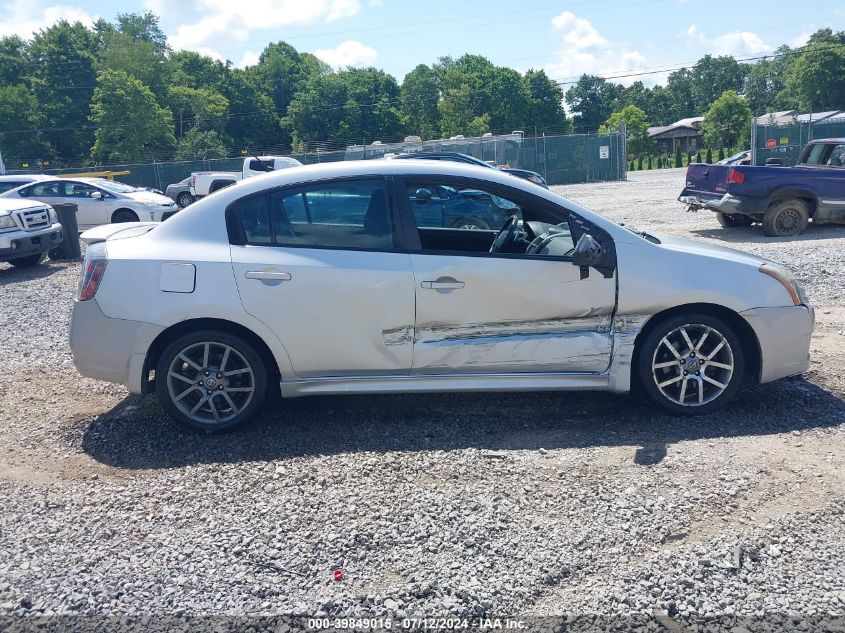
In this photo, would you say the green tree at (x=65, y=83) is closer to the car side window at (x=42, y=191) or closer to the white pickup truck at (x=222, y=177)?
the white pickup truck at (x=222, y=177)

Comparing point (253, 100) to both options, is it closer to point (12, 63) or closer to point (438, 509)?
point (12, 63)

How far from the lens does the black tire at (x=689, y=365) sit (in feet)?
15.7

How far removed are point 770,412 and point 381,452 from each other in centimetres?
264

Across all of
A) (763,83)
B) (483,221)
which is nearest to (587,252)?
(483,221)

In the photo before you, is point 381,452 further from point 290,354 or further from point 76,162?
point 76,162

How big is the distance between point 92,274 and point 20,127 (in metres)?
76.0

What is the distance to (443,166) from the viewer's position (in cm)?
495

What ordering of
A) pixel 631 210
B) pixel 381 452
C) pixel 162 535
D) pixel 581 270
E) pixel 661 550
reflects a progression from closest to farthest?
pixel 661 550 < pixel 162 535 < pixel 381 452 < pixel 581 270 < pixel 631 210

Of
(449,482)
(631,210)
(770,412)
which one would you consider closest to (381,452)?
(449,482)

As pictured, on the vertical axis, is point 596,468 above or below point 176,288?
below

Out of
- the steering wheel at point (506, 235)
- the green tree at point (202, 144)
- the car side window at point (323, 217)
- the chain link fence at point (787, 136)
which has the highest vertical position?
the green tree at point (202, 144)

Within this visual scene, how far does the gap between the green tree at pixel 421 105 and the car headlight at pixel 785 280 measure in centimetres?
9113

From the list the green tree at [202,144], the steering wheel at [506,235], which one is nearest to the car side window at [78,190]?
the steering wheel at [506,235]

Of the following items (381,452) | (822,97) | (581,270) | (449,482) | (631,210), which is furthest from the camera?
(822,97)
